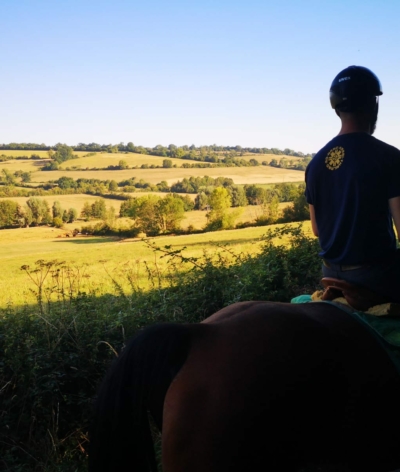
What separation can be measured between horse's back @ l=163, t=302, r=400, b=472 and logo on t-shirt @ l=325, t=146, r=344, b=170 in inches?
29.7

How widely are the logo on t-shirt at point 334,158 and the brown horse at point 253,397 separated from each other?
2.48ft

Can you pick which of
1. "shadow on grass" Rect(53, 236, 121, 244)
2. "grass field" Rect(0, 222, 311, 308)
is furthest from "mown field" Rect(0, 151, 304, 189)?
"grass field" Rect(0, 222, 311, 308)

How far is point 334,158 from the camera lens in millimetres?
2363

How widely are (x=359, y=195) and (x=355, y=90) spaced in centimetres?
56

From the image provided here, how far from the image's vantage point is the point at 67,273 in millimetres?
6922

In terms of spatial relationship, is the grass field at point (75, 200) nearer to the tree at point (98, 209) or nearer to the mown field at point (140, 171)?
the tree at point (98, 209)

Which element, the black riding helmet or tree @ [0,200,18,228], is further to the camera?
tree @ [0,200,18,228]

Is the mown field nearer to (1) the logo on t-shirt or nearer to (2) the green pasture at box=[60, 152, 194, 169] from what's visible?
(2) the green pasture at box=[60, 152, 194, 169]

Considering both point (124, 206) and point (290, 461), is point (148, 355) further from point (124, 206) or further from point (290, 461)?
point (124, 206)

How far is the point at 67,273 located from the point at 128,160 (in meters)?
94.3

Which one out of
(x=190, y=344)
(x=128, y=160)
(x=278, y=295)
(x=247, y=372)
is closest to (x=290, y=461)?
(x=247, y=372)

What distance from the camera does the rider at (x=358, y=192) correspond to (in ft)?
7.34

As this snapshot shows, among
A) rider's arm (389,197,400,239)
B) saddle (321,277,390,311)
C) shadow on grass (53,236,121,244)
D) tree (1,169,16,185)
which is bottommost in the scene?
shadow on grass (53,236,121,244)

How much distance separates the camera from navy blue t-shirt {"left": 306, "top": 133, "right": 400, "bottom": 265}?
87.8 inches
